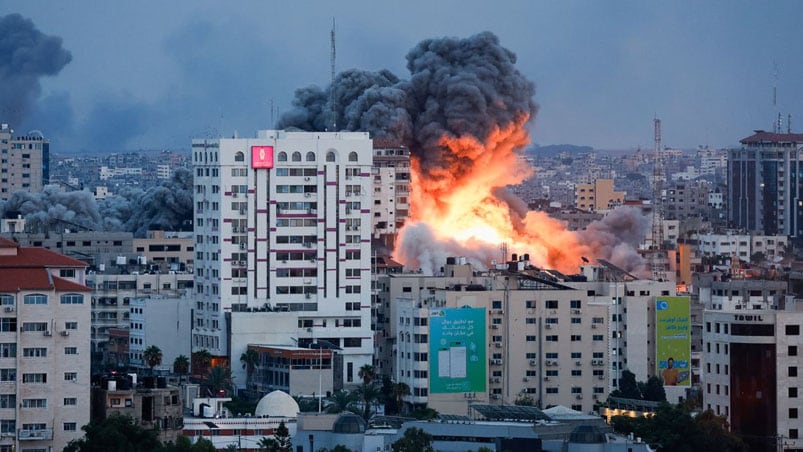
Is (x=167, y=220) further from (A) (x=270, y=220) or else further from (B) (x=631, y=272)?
(A) (x=270, y=220)

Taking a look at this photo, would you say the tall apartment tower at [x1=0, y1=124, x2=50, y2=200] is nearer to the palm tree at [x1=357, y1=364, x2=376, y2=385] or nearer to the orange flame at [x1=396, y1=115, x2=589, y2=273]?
the orange flame at [x1=396, y1=115, x2=589, y2=273]

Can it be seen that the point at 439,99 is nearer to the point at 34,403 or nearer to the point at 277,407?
the point at 277,407

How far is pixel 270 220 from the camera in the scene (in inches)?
4183

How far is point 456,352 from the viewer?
315 feet

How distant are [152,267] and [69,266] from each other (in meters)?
41.6

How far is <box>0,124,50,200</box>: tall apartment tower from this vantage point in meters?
188

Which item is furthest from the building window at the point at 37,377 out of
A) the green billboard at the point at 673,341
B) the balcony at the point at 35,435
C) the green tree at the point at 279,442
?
the green billboard at the point at 673,341

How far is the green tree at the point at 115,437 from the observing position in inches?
2913

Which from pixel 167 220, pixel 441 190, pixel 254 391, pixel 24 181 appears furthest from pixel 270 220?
pixel 24 181

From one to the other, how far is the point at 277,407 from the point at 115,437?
11.1m

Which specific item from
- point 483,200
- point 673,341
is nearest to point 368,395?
point 673,341

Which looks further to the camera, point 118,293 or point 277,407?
point 118,293

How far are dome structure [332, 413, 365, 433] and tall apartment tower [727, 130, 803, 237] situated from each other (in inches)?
4446

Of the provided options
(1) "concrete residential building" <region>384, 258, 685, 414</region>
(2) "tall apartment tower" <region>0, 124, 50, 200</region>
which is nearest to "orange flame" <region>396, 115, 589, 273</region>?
(1) "concrete residential building" <region>384, 258, 685, 414</region>
